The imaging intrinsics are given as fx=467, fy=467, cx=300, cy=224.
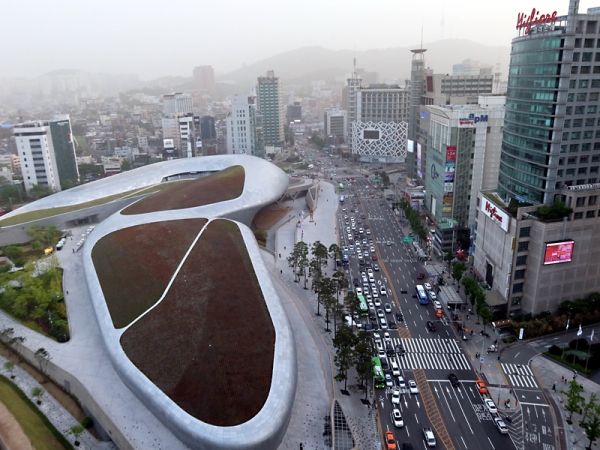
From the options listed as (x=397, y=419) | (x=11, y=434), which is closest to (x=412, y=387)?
(x=397, y=419)

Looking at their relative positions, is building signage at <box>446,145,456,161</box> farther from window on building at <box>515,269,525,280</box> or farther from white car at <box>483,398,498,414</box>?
white car at <box>483,398,498,414</box>

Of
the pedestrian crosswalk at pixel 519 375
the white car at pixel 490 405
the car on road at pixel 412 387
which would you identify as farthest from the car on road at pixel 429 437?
the pedestrian crosswalk at pixel 519 375

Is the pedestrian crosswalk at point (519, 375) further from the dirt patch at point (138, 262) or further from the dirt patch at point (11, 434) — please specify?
the dirt patch at point (11, 434)

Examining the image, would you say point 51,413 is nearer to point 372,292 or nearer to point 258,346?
point 258,346

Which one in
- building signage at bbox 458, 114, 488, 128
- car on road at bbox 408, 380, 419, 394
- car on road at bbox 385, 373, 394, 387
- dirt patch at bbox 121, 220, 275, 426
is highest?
building signage at bbox 458, 114, 488, 128

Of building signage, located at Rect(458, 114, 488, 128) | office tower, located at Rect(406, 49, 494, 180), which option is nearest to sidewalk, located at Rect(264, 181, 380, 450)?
building signage, located at Rect(458, 114, 488, 128)

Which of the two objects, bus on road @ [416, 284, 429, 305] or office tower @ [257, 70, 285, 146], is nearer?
bus on road @ [416, 284, 429, 305]
